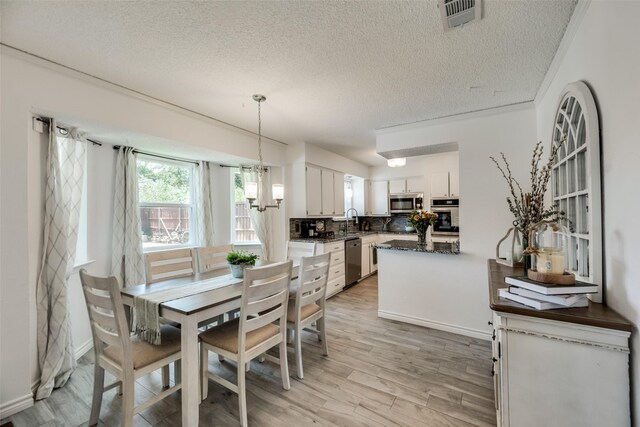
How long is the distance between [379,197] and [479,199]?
3.38 meters

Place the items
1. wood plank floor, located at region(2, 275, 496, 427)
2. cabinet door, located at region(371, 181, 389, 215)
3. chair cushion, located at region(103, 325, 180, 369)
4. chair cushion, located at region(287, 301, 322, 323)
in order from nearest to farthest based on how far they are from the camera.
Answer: chair cushion, located at region(103, 325, 180, 369) < wood plank floor, located at region(2, 275, 496, 427) < chair cushion, located at region(287, 301, 322, 323) < cabinet door, located at region(371, 181, 389, 215)

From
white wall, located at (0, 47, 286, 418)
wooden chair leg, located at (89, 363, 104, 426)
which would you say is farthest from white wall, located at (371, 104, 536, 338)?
white wall, located at (0, 47, 286, 418)

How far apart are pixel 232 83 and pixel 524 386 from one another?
9.11 feet

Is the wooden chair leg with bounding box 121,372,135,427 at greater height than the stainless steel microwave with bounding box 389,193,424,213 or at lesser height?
lesser

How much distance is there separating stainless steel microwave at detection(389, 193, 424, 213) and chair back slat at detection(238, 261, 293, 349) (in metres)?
4.30

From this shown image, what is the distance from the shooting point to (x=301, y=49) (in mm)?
1796

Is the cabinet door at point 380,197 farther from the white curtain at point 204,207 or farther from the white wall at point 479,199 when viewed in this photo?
the white curtain at point 204,207

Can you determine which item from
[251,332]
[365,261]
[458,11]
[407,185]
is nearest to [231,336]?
[251,332]

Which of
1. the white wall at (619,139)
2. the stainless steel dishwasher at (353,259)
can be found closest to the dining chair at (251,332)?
the white wall at (619,139)

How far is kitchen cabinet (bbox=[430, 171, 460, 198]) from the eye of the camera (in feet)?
16.2

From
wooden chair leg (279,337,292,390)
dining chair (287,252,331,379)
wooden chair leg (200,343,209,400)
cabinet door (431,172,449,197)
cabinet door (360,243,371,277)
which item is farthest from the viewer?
cabinet door (360,243,371,277)

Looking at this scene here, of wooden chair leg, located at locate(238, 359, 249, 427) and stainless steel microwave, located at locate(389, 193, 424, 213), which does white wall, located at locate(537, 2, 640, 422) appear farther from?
stainless steel microwave, located at locate(389, 193, 424, 213)

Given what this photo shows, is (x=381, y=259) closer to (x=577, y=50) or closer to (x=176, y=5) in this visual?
(x=577, y=50)

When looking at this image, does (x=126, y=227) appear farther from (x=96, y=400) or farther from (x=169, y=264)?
(x=96, y=400)
